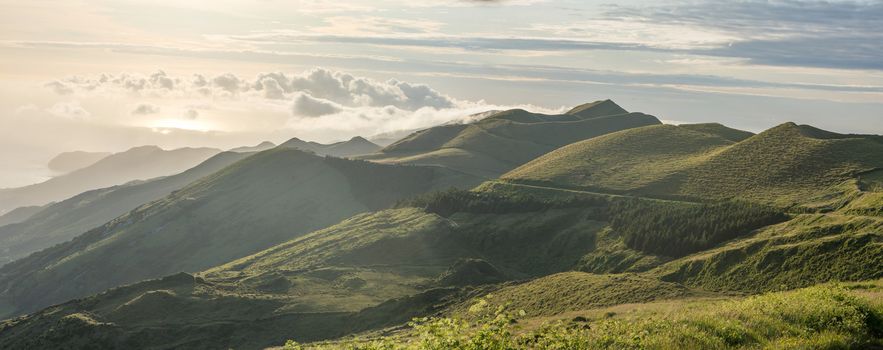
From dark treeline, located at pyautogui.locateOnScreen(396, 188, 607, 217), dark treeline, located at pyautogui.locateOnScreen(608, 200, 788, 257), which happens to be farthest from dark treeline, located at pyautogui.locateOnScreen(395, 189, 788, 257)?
dark treeline, located at pyautogui.locateOnScreen(396, 188, 607, 217)

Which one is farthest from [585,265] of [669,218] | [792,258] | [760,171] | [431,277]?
[760,171]

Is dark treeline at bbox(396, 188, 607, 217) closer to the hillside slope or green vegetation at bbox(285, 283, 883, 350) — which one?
the hillside slope

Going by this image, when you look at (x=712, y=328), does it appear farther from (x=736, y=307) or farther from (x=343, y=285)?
(x=343, y=285)

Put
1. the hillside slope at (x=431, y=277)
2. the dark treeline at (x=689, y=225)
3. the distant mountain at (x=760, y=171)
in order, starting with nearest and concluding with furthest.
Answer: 1. the hillside slope at (x=431, y=277)
2. the dark treeline at (x=689, y=225)
3. the distant mountain at (x=760, y=171)

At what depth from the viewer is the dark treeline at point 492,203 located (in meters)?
164

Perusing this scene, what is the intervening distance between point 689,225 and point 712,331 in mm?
97491

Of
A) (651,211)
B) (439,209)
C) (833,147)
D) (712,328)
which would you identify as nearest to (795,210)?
(651,211)

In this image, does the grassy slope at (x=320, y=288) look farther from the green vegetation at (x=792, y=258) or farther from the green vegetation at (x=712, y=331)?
the green vegetation at (x=712, y=331)

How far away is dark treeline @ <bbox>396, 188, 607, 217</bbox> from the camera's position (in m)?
164

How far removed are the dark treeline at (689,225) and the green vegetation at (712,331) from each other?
277 feet

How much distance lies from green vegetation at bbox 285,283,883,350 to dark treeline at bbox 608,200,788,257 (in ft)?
277

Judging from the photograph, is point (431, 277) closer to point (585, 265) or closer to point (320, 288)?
point (320, 288)

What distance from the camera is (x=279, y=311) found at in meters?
117

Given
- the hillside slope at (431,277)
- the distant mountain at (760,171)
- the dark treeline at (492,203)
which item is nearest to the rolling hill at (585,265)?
the hillside slope at (431,277)
